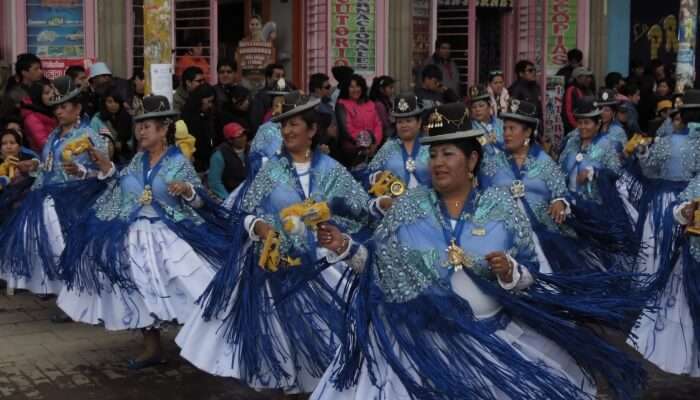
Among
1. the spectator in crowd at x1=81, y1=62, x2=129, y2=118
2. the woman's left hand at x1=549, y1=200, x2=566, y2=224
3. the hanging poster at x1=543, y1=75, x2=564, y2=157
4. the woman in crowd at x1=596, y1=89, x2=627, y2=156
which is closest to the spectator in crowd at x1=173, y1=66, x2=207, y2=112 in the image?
the spectator in crowd at x1=81, y1=62, x2=129, y2=118

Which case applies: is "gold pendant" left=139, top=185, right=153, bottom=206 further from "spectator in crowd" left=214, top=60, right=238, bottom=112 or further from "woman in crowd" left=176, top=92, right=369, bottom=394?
"spectator in crowd" left=214, top=60, right=238, bottom=112

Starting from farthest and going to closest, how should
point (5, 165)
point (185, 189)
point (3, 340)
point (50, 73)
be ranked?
point (50, 73)
point (5, 165)
point (3, 340)
point (185, 189)

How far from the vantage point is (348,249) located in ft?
14.3

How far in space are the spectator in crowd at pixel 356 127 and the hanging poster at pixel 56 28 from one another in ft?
10.1

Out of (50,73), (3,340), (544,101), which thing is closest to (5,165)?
(3,340)

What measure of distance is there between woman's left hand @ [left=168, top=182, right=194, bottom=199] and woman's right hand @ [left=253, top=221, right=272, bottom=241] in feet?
3.95

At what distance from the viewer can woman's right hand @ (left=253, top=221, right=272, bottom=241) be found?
550cm

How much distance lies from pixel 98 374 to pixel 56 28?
641 cm

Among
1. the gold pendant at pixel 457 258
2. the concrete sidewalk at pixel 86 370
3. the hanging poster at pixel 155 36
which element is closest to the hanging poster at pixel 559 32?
the hanging poster at pixel 155 36

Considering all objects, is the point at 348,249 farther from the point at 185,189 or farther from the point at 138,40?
the point at 138,40

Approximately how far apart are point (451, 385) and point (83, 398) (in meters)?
2.89

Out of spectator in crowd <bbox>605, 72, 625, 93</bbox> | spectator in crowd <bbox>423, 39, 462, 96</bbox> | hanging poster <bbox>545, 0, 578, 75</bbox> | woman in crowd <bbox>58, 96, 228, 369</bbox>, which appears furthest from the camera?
hanging poster <bbox>545, 0, 578, 75</bbox>

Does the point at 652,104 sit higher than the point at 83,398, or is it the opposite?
the point at 652,104

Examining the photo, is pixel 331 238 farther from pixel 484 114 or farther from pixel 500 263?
pixel 484 114
